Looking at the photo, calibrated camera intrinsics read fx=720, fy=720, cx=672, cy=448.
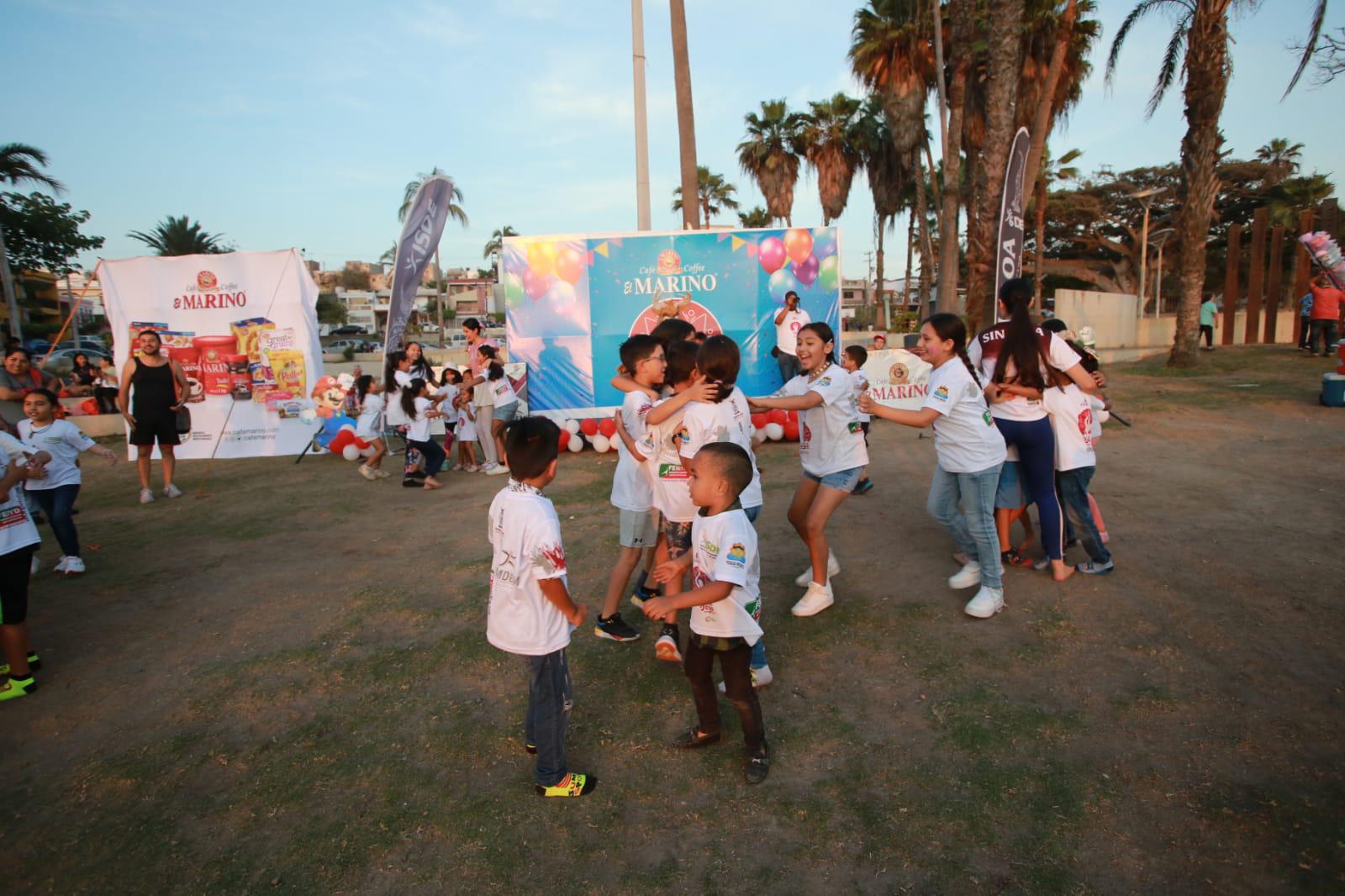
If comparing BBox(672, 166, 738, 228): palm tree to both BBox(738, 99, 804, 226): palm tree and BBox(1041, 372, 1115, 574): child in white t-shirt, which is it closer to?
BBox(738, 99, 804, 226): palm tree

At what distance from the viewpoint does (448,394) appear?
Answer: 9562 mm

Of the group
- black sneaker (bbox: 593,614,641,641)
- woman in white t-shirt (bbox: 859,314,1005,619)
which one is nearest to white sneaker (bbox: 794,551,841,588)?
woman in white t-shirt (bbox: 859,314,1005,619)

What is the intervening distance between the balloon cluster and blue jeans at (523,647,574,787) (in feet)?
31.0

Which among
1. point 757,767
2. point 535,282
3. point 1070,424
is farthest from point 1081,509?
point 535,282

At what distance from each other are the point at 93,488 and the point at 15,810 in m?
7.98

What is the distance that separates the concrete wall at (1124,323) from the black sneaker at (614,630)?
20662 millimetres

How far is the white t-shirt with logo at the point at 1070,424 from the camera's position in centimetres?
450

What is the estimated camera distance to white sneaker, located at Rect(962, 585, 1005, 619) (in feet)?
13.9

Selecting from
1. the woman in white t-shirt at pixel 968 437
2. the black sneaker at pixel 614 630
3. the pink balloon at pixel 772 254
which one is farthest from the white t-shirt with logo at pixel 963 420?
the pink balloon at pixel 772 254

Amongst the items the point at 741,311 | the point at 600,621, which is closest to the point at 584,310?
the point at 741,311

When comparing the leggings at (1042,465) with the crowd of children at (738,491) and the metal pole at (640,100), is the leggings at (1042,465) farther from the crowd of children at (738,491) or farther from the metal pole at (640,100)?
the metal pole at (640,100)

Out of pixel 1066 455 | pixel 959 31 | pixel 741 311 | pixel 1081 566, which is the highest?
pixel 959 31

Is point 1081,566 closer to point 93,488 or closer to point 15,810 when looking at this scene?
point 15,810

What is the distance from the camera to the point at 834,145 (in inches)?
1329
